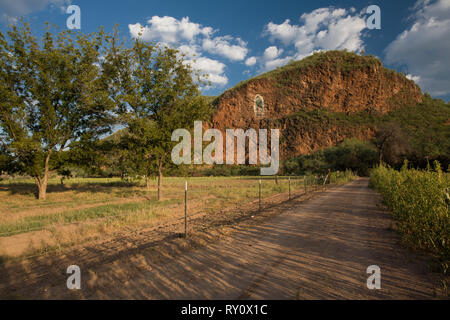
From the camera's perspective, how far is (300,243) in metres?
6.02

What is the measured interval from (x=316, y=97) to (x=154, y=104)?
103768 millimetres

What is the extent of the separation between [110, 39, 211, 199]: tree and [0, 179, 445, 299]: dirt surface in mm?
8825

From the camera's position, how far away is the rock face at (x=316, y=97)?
90.9m

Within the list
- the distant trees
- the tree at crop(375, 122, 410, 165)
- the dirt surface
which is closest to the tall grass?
the dirt surface

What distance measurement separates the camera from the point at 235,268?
4.39 m

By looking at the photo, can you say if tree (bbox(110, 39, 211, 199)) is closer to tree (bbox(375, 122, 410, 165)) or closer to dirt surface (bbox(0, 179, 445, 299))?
dirt surface (bbox(0, 179, 445, 299))

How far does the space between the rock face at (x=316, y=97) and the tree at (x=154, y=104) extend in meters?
86.3

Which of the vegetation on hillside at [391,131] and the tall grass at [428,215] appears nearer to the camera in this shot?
the tall grass at [428,215]

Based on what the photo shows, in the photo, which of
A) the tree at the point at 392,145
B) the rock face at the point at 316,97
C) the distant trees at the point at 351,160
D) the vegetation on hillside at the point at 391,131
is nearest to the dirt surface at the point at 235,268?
the vegetation on hillside at the point at 391,131

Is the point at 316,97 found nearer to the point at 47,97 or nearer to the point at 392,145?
the point at 392,145

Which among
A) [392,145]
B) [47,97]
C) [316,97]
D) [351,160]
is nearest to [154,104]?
[47,97]

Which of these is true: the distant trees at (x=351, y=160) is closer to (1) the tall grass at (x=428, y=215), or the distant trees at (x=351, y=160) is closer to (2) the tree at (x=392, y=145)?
(2) the tree at (x=392, y=145)
